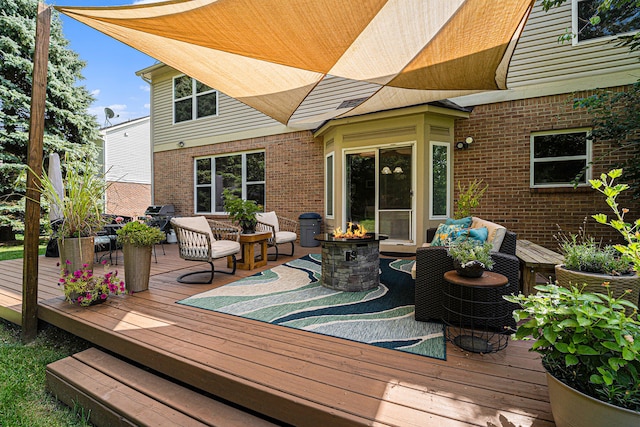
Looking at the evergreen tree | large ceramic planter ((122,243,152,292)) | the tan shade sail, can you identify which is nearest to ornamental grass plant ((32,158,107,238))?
large ceramic planter ((122,243,152,292))

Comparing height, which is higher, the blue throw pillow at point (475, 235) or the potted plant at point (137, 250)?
the blue throw pillow at point (475, 235)

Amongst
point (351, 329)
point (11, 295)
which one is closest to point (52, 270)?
point (11, 295)

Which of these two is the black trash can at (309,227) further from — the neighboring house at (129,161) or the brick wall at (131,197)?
the brick wall at (131,197)

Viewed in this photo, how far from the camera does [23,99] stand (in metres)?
9.43

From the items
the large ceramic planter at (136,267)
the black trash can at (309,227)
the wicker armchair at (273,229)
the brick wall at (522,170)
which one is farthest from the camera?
the black trash can at (309,227)

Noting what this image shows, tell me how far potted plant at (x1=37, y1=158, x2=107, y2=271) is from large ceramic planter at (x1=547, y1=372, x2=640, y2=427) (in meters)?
3.96

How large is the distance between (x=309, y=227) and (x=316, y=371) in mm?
5383

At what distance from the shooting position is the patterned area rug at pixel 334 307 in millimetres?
2496

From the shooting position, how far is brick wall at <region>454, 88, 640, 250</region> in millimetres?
5121

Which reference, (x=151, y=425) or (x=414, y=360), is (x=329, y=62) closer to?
(x=414, y=360)

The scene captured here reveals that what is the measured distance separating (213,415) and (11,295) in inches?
152

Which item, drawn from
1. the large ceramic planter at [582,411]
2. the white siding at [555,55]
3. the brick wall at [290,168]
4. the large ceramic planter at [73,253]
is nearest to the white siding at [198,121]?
the brick wall at [290,168]

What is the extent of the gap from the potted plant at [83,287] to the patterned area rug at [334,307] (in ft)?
2.72

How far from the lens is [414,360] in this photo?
6.91ft
